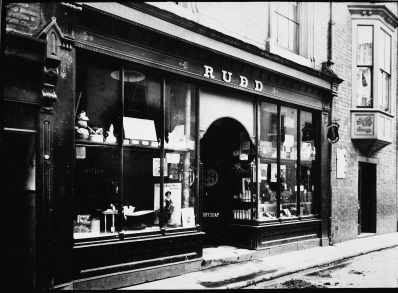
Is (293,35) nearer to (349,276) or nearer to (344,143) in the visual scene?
(344,143)

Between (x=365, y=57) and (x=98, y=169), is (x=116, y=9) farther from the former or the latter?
(x=365, y=57)

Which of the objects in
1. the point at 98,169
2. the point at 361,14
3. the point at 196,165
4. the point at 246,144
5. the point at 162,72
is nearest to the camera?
the point at 98,169

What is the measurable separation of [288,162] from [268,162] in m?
0.91

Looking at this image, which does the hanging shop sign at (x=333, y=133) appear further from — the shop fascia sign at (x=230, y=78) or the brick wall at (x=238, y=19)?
the brick wall at (x=238, y=19)

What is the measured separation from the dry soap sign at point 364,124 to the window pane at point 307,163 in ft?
7.46

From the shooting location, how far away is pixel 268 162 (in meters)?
10.2

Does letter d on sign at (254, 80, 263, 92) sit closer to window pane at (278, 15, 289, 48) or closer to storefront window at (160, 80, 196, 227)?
window pane at (278, 15, 289, 48)

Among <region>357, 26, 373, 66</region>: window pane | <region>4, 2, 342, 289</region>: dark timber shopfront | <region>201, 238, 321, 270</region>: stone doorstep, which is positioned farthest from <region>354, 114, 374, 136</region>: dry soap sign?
<region>201, 238, 321, 270</region>: stone doorstep

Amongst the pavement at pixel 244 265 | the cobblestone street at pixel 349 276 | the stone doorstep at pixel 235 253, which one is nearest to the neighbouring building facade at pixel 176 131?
the stone doorstep at pixel 235 253

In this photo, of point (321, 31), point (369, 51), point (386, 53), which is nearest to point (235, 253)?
A: point (321, 31)

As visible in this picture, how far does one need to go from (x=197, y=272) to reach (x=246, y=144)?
Result: 341 cm

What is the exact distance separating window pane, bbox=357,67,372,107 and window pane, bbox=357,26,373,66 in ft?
0.87

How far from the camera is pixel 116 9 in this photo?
6473 mm

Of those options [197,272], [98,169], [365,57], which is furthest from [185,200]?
Answer: [365,57]
